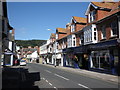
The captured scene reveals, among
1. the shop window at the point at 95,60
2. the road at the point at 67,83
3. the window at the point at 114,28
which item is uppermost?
the window at the point at 114,28

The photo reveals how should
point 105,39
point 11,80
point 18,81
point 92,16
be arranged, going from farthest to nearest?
point 92,16 < point 105,39 < point 11,80 < point 18,81

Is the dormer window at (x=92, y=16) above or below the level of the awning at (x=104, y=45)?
above

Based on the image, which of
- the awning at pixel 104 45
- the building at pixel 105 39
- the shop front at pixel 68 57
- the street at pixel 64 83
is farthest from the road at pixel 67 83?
the shop front at pixel 68 57

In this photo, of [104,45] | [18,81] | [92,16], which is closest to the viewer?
[18,81]

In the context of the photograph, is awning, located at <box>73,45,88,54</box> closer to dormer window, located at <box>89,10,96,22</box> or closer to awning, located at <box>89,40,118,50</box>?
awning, located at <box>89,40,118,50</box>

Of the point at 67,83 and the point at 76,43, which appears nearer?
the point at 67,83

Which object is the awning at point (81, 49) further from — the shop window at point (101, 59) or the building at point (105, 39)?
the shop window at point (101, 59)

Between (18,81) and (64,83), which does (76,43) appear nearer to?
(64,83)

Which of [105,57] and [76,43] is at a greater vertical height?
[76,43]

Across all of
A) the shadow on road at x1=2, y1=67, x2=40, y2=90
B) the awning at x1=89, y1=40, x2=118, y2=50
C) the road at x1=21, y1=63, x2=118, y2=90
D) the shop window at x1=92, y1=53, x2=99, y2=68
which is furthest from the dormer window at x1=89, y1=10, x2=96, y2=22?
the shadow on road at x1=2, y1=67, x2=40, y2=90

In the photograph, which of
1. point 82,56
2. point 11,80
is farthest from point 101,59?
point 11,80

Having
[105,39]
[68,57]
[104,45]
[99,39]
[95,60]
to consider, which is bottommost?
[95,60]

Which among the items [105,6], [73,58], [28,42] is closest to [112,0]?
[105,6]

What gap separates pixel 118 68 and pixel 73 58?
1437 centimetres
